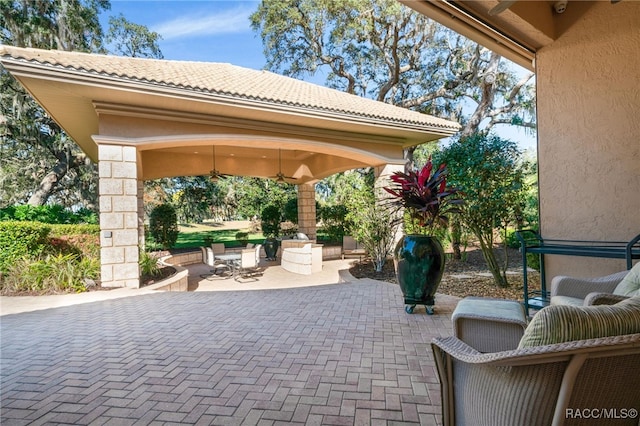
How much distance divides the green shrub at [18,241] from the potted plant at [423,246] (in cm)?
684

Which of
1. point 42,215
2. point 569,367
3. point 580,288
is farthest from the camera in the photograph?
point 42,215

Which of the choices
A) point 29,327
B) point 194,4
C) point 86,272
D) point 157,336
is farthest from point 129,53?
point 157,336

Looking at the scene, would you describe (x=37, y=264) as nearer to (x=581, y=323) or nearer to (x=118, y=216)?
(x=118, y=216)

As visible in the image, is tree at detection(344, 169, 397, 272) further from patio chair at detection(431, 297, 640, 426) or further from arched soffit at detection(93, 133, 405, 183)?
patio chair at detection(431, 297, 640, 426)

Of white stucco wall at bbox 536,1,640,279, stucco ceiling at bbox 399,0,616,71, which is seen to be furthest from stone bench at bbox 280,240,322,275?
stucco ceiling at bbox 399,0,616,71

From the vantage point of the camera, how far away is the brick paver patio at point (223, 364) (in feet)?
7.02

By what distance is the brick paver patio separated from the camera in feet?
7.02

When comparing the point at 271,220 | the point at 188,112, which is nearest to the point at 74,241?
the point at 188,112

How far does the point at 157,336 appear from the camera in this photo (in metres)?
3.55

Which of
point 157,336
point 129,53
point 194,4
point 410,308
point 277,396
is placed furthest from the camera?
point 129,53

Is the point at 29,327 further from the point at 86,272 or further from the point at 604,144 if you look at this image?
the point at 604,144

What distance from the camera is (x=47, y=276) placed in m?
5.80

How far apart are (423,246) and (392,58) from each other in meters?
12.7

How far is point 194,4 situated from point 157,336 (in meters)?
12.3
